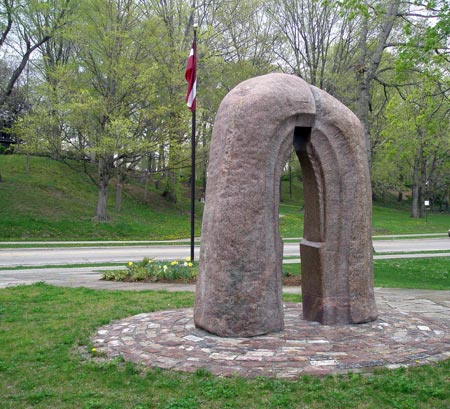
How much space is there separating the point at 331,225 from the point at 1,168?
28.6 m

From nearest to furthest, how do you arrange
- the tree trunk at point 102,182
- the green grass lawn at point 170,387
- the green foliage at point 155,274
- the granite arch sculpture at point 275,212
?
the green grass lawn at point 170,387 < the granite arch sculpture at point 275,212 < the green foliage at point 155,274 < the tree trunk at point 102,182

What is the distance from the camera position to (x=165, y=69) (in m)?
24.9

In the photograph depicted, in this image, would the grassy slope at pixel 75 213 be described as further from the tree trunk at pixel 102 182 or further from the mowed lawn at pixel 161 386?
the mowed lawn at pixel 161 386

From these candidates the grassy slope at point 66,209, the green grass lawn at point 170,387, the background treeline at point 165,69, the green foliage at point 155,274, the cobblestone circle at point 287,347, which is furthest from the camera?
the grassy slope at point 66,209

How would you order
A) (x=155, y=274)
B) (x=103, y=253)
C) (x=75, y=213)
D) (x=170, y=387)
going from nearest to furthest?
(x=170, y=387)
(x=155, y=274)
(x=103, y=253)
(x=75, y=213)

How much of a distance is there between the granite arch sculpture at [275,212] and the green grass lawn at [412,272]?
17.5ft

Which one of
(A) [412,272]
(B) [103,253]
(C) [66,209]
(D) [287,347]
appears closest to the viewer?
(D) [287,347]

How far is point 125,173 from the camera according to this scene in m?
26.2

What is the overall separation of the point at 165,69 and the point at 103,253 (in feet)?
35.1

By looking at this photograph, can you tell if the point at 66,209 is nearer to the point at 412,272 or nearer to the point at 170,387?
the point at 412,272

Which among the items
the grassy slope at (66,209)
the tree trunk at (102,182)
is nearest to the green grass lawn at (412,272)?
the grassy slope at (66,209)

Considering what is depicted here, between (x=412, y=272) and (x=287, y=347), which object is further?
(x=412, y=272)

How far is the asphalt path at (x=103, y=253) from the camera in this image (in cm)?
1617

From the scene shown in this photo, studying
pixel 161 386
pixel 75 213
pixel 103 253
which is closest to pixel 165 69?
pixel 75 213
